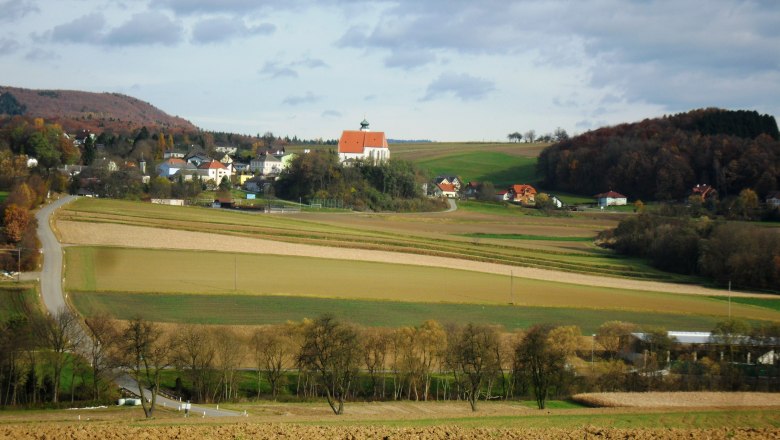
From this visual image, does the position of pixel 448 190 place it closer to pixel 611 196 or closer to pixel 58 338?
pixel 611 196

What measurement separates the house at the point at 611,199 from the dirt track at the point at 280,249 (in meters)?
59.4

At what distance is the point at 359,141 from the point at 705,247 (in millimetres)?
77345

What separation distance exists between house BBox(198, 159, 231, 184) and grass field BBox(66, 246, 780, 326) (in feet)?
222

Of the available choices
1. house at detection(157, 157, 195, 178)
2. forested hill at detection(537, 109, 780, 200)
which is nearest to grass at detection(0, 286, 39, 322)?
house at detection(157, 157, 195, 178)

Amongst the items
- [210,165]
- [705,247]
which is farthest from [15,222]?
[210,165]

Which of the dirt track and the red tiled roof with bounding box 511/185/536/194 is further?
the red tiled roof with bounding box 511/185/536/194

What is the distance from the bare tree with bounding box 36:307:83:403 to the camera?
3388 cm

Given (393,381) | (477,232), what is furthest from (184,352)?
(477,232)

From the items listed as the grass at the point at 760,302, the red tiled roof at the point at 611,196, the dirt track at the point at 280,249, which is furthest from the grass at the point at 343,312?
the red tiled roof at the point at 611,196

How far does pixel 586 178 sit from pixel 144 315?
339ft

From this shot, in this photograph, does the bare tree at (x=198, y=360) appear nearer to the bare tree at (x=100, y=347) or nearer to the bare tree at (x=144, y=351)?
the bare tree at (x=144, y=351)

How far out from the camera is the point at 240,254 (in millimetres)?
64625

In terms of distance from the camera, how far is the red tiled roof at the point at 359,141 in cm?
13838

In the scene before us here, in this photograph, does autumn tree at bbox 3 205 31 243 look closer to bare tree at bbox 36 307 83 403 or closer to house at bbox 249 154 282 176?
bare tree at bbox 36 307 83 403
